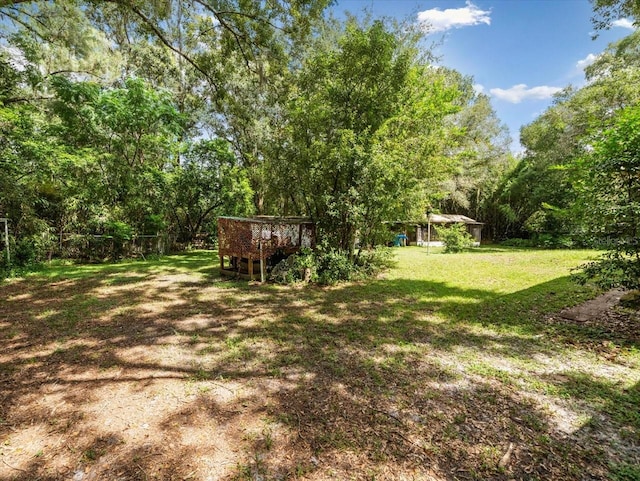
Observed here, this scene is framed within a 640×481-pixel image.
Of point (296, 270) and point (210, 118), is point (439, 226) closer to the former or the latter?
point (210, 118)

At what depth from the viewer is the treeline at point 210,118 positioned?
26.7 ft

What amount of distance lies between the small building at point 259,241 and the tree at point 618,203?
648 centimetres

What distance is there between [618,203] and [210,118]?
1835cm

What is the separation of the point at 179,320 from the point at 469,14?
11.4 m

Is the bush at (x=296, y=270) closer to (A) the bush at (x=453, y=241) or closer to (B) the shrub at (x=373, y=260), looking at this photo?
(B) the shrub at (x=373, y=260)

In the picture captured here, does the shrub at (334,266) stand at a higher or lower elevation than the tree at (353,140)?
lower

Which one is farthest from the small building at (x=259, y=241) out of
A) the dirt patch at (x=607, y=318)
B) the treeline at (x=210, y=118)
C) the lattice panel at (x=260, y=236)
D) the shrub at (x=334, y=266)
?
the dirt patch at (x=607, y=318)

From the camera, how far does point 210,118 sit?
17812mm

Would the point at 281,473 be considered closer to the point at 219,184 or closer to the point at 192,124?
the point at 219,184

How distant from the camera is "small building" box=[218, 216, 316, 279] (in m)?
8.35

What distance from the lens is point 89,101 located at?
37.6ft

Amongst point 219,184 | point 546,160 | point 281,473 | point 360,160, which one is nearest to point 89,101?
point 219,184

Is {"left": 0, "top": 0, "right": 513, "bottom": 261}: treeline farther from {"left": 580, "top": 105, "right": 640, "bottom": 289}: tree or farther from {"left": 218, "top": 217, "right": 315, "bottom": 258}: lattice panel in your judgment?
{"left": 580, "top": 105, "right": 640, "bottom": 289}: tree

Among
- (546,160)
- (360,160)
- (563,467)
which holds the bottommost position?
(563,467)
